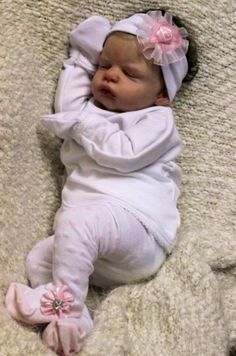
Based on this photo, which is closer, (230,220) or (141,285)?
(141,285)

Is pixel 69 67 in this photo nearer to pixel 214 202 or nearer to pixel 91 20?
pixel 91 20

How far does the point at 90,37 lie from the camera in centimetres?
141

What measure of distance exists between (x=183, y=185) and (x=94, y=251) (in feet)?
1.29

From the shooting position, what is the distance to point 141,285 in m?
1.31

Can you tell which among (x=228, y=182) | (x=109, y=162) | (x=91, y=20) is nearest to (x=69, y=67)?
(x=91, y=20)

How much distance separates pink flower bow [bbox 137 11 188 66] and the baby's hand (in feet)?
0.31

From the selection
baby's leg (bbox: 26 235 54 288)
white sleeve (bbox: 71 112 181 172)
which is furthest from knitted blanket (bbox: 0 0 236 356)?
white sleeve (bbox: 71 112 181 172)

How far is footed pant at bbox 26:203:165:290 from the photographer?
3.79ft

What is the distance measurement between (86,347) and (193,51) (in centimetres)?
69

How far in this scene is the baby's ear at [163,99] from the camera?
1423 millimetres

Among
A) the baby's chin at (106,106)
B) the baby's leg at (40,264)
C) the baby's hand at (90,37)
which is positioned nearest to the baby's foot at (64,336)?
the baby's leg at (40,264)

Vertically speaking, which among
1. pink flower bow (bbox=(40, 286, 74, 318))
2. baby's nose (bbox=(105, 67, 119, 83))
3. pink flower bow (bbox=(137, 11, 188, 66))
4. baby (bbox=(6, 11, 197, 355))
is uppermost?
pink flower bow (bbox=(137, 11, 188, 66))

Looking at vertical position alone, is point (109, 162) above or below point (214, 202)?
above

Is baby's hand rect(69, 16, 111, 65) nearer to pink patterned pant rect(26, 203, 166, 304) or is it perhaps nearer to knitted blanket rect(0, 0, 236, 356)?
knitted blanket rect(0, 0, 236, 356)
